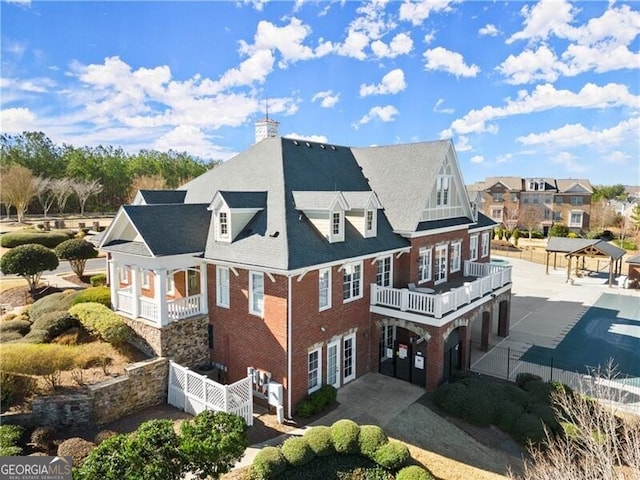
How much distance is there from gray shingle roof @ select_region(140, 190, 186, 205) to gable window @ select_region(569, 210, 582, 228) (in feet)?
227

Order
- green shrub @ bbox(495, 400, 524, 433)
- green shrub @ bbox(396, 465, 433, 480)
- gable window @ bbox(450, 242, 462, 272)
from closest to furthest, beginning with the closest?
green shrub @ bbox(396, 465, 433, 480), green shrub @ bbox(495, 400, 524, 433), gable window @ bbox(450, 242, 462, 272)

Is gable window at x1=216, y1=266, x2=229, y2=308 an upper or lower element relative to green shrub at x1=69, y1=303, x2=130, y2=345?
upper

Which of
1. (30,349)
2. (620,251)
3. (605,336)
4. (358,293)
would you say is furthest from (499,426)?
(620,251)

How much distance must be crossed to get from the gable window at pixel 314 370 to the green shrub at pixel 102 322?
313 inches

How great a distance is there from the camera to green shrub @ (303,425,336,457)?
12.6 meters

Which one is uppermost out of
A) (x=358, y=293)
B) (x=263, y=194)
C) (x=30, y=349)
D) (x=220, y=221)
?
(x=263, y=194)

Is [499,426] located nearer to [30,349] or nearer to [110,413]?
[110,413]

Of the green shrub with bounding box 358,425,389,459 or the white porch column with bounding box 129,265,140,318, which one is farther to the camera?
the white porch column with bounding box 129,265,140,318

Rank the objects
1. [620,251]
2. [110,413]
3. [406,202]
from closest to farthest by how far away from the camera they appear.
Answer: [110,413], [406,202], [620,251]

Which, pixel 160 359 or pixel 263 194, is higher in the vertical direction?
pixel 263 194

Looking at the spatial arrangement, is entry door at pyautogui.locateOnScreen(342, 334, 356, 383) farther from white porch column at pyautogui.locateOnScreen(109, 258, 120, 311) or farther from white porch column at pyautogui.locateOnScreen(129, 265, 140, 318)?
white porch column at pyautogui.locateOnScreen(109, 258, 120, 311)

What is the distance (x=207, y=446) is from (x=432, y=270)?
50.1 feet

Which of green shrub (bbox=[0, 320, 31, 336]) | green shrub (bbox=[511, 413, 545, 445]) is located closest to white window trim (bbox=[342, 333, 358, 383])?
green shrub (bbox=[511, 413, 545, 445])

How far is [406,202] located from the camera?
847 inches
